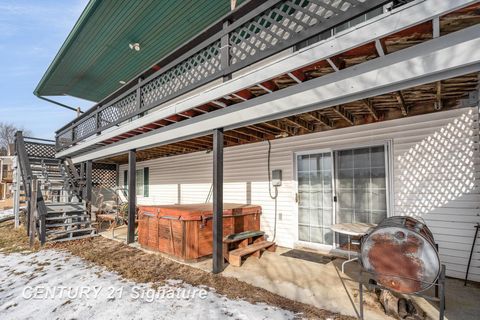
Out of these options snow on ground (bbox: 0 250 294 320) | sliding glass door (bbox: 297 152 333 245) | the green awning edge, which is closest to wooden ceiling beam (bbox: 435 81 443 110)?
sliding glass door (bbox: 297 152 333 245)

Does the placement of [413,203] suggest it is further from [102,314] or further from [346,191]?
[102,314]

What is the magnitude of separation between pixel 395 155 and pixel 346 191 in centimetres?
104

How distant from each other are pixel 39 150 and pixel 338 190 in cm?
1084

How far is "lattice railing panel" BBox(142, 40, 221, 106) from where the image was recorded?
4.20 m

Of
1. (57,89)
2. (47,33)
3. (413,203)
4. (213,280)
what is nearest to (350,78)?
(413,203)

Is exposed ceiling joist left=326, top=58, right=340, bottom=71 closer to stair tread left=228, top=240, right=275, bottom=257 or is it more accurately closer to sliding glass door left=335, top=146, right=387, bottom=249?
sliding glass door left=335, top=146, right=387, bottom=249

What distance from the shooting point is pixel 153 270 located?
4.34 m

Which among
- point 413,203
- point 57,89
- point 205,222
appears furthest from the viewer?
point 57,89

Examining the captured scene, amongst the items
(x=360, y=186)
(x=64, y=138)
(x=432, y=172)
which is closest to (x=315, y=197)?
(x=360, y=186)

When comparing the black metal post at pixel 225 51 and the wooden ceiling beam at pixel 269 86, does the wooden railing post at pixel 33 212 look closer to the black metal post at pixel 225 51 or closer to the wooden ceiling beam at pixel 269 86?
the black metal post at pixel 225 51

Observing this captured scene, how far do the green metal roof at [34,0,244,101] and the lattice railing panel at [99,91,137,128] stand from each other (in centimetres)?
154

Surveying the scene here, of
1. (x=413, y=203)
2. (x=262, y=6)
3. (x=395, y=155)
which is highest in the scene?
(x=262, y=6)

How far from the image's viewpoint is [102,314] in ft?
9.71

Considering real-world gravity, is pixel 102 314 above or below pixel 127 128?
below
